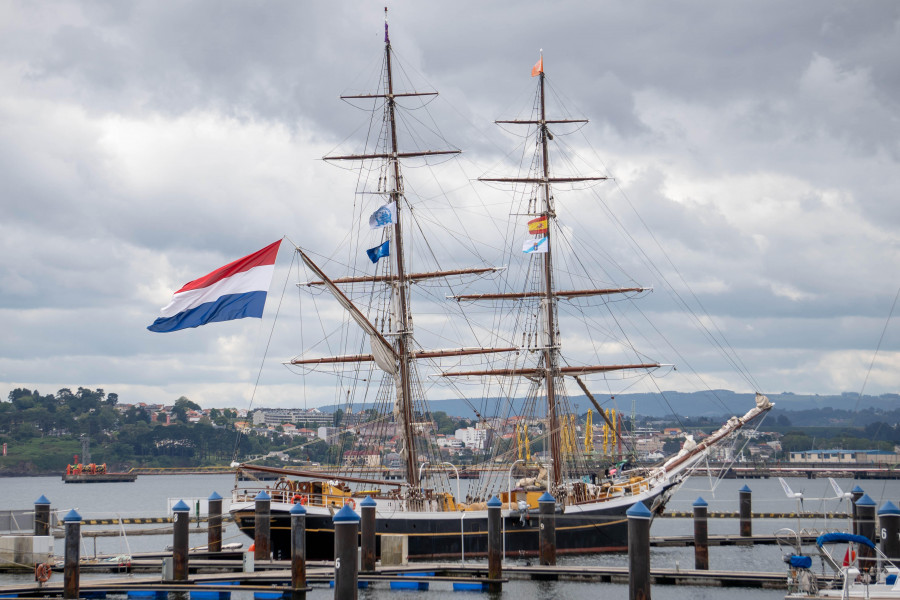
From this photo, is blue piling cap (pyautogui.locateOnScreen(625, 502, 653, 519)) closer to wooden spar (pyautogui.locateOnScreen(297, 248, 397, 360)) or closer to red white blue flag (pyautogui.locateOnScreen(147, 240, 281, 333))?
red white blue flag (pyautogui.locateOnScreen(147, 240, 281, 333))

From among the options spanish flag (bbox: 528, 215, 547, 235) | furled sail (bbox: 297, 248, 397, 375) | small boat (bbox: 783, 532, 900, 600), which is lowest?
small boat (bbox: 783, 532, 900, 600)

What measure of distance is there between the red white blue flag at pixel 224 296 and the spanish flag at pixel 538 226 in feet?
69.6

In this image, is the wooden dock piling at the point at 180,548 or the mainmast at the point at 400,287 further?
the mainmast at the point at 400,287

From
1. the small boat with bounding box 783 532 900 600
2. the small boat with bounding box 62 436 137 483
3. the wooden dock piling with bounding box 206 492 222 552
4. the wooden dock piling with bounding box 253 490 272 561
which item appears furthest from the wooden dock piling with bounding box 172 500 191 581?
the small boat with bounding box 62 436 137 483

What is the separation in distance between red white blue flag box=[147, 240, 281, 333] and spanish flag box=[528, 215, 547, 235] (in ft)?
69.6

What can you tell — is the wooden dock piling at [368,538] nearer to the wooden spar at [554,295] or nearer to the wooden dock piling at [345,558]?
the wooden dock piling at [345,558]

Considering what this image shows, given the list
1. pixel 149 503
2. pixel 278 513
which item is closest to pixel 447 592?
pixel 278 513

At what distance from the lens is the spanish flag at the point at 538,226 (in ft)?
190

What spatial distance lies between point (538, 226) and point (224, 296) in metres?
23.0

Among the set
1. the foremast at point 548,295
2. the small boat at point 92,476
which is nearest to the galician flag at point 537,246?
the foremast at point 548,295

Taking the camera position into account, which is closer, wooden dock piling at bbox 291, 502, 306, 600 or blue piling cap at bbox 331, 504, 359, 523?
blue piling cap at bbox 331, 504, 359, 523

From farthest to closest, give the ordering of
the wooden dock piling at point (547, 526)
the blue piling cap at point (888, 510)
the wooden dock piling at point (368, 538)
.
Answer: the wooden dock piling at point (547, 526) < the wooden dock piling at point (368, 538) < the blue piling cap at point (888, 510)

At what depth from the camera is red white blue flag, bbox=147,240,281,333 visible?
3841 centimetres

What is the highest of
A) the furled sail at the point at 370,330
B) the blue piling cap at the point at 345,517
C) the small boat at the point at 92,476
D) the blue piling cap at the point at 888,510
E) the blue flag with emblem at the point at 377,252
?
the blue flag with emblem at the point at 377,252
